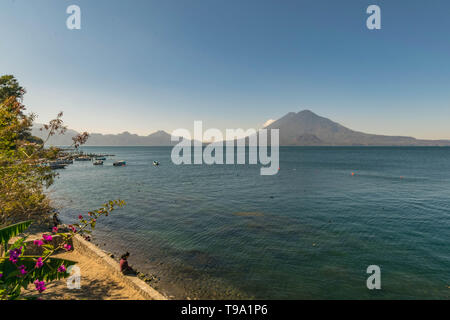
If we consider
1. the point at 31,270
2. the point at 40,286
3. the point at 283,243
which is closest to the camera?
the point at 40,286

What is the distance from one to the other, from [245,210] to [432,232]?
74.6 feet

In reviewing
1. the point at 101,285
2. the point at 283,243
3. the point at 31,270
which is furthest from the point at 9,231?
the point at 283,243

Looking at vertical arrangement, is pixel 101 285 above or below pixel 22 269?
below

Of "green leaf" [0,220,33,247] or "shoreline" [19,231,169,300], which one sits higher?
"green leaf" [0,220,33,247]

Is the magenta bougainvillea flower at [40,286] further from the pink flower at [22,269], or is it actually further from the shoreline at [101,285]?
the shoreline at [101,285]

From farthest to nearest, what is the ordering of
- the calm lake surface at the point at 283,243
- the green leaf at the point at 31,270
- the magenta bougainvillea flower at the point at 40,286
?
1. the calm lake surface at the point at 283,243
2. the green leaf at the point at 31,270
3. the magenta bougainvillea flower at the point at 40,286

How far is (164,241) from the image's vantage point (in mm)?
21141

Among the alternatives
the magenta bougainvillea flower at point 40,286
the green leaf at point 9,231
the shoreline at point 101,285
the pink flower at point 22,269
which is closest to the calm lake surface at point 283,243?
the shoreline at point 101,285

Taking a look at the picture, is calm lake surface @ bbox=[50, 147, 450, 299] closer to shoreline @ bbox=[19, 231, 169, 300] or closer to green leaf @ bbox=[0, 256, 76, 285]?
shoreline @ bbox=[19, 231, 169, 300]

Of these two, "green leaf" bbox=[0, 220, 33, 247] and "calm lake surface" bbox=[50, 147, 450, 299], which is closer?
"green leaf" bbox=[0, 220, 33, 247]

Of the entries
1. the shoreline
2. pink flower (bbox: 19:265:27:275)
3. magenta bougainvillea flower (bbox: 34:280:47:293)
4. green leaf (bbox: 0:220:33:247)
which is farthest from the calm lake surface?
green leaf (bbox: 0:220:33:247)

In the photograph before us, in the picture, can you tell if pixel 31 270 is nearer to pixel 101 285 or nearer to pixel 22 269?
pixel 22 269

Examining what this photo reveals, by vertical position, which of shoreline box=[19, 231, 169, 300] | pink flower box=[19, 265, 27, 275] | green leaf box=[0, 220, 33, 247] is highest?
green leaf box=[0, 220, 33, 247]
